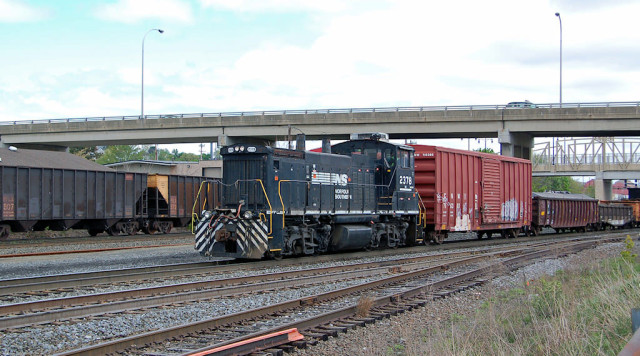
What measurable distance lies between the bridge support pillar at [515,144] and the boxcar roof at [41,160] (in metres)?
24.0

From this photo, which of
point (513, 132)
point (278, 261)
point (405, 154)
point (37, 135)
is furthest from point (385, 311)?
point (37, 135)

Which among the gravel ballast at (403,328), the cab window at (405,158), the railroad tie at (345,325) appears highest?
the cab window at (405,158)

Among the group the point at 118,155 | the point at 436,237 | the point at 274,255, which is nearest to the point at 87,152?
the point at 118,155

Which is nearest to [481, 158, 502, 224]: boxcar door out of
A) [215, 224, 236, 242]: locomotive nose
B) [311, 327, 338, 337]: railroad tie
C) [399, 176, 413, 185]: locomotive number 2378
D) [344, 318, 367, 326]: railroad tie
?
[399, 176, 413, 185]: locomotive number 2378

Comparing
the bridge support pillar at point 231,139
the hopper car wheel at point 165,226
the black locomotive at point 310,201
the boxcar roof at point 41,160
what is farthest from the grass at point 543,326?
the bridge support pillar at point 231,139

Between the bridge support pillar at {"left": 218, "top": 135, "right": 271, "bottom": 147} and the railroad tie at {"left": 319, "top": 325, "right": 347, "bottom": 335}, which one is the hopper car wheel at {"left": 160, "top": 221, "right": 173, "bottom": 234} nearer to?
the bridge support pillar at {"left": 218, "top": 135, "right": 271, "bottom": 147}

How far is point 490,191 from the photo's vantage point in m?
23.6

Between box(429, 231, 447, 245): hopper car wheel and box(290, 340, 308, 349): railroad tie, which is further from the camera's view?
box(429, 231, 447, 245): hopper car wheel

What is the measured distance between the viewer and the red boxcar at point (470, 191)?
67.3 ft

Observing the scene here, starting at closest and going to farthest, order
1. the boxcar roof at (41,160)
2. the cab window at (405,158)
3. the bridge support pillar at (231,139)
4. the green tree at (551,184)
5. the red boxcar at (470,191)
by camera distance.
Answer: the cab window at (405,158)
the red boxcar at (470,191)
the boxcar roof at (41,160)
the bridge support pillar at (231,139)
the green tree at (551,184)

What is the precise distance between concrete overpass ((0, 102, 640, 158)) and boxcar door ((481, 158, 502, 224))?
14393 millimetres

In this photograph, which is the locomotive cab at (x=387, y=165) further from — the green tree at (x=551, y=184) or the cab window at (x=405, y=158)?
Result: the green tree at (x=551, y=184)

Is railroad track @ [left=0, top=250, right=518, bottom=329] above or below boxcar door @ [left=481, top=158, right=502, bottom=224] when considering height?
below

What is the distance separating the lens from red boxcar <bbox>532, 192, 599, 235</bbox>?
29559mm
